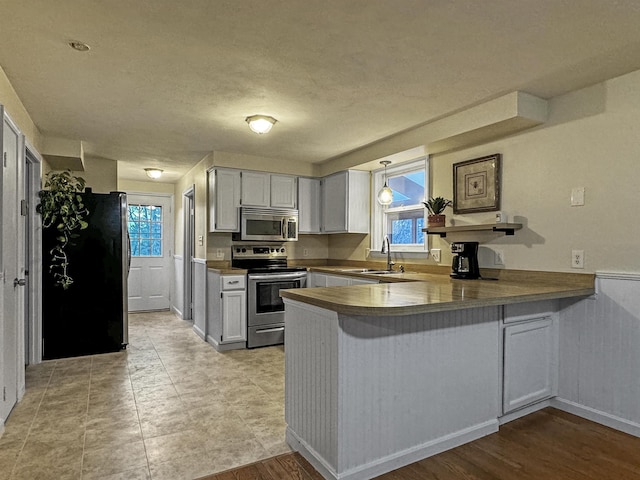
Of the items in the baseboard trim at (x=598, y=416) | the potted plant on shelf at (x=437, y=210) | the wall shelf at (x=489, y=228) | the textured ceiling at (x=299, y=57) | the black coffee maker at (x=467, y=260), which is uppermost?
the textured ceiling at (x=299, y=57)

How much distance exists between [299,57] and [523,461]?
2.58 m

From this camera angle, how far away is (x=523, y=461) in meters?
2.13

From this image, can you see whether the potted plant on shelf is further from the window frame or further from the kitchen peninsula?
the window frame

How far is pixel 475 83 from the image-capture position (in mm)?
2629

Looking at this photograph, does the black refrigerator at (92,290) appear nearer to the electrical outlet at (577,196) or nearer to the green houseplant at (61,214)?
the green houseplant at (61,214)

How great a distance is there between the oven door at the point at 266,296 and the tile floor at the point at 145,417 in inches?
17.9

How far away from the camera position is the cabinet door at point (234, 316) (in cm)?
432

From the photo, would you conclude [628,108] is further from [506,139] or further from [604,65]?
[506,139]

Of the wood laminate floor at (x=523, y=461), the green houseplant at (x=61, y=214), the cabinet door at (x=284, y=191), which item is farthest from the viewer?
the cabinet door at (x=284, y=191)

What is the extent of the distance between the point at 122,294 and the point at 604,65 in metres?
4.62

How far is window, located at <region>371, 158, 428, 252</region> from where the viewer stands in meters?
4.19

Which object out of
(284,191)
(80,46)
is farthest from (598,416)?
(80,46)

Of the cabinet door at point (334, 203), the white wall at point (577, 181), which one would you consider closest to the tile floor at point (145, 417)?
the cabinet door at point (334, 203)

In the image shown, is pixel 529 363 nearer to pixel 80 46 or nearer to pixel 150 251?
pixel 80 46
